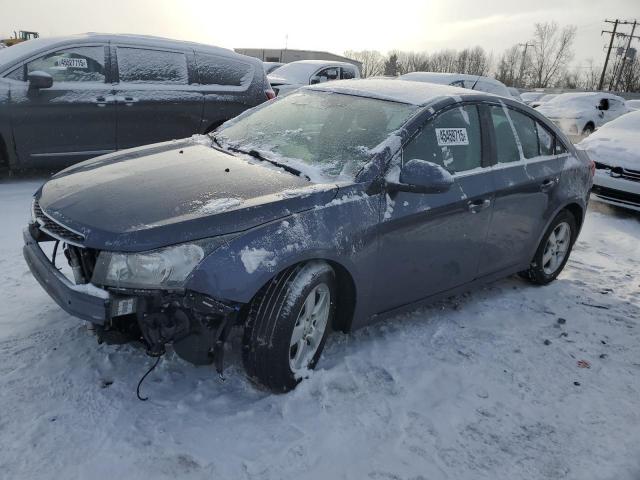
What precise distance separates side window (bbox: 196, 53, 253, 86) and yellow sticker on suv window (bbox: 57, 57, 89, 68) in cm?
142

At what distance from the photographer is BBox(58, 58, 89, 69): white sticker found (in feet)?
20.5

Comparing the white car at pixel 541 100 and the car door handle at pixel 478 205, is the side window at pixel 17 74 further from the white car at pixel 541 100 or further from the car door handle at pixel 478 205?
the white car at pixel 541 100

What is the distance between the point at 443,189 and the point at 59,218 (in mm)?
1985

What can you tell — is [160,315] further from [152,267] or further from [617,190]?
[617,190]

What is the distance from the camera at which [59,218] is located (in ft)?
8.77

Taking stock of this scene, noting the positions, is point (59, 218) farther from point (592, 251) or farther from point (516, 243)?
point (592, 251)

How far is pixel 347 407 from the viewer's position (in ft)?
9.31

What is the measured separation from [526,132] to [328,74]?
9.68 m

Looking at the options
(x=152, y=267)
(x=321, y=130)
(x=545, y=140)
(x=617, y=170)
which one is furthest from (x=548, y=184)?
(x=617, y=170)

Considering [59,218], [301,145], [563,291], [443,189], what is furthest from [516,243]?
[59,218]

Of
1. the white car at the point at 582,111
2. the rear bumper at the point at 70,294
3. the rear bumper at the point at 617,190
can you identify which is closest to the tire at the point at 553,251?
the rear bumper at the point at 617,190

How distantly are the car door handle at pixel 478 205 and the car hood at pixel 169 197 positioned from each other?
1126 millimetres

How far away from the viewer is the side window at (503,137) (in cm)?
396

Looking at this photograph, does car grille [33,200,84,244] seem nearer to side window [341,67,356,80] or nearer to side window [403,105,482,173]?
side window [403,105,482,173]
